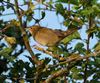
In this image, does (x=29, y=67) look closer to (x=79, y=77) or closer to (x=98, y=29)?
(x=79, y=77)

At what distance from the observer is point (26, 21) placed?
2547 millimetres

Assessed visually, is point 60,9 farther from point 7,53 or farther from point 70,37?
point 7,53

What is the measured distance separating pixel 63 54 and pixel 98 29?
12.0 inches

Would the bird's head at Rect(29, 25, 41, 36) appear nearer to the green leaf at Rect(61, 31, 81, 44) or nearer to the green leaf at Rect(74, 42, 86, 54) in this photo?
the green leaf at Rect(61, 31, 81, 44)

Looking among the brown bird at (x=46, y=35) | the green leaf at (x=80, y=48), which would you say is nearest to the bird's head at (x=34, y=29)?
the brown bird at (x=46, y=35)

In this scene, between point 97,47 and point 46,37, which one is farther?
point 97,47

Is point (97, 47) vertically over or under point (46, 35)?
under

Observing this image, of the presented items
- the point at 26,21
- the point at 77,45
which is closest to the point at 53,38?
the point at 26,21

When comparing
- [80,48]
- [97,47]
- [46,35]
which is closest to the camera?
[46,35]

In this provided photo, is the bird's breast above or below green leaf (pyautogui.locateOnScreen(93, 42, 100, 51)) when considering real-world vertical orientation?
above

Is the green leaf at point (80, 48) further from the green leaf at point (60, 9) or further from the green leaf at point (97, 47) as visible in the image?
the green leaf at point (60, 9)

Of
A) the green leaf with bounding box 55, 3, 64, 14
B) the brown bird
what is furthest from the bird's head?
the green leaf with bounding box 55, 3, 64, 14

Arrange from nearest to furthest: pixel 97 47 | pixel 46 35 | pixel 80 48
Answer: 1. pixel 46 35
2. pixel 97 47
3. pixel 80 48

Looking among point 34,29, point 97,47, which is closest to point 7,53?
point 34,29
